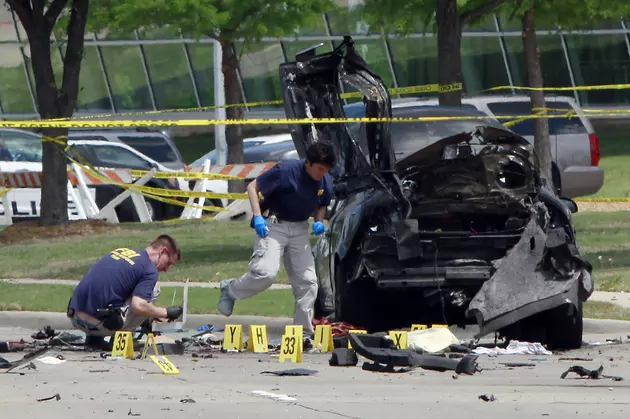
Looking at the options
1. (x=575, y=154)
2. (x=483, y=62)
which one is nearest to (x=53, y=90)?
(x=575, y=154)

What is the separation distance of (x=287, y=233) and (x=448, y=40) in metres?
7.98

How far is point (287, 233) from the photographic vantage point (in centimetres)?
1062

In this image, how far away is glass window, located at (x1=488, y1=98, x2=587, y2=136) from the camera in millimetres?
22250

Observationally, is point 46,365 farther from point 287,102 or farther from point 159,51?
point 159,51

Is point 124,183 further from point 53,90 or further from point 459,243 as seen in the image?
point 459,243

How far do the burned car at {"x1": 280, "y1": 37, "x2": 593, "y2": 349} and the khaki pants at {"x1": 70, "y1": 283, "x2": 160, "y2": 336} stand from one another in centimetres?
157

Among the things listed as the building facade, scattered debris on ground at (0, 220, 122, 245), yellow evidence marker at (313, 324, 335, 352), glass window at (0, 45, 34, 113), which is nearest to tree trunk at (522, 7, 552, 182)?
scattered debris on ground at (0, 220, 122, 245)

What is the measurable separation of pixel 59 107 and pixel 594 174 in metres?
8.18

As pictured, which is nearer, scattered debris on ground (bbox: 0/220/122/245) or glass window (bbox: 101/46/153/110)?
scattered debris on ground (bbox: 0/220/122/245)

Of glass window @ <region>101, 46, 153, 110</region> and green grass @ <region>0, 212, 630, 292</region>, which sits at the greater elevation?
glass window @ <region>101, 46, 153, 110</region>

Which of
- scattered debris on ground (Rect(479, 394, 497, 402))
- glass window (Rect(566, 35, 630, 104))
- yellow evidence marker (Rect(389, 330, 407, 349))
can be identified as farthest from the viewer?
glass window (Rect(566, 35, 630, 104))

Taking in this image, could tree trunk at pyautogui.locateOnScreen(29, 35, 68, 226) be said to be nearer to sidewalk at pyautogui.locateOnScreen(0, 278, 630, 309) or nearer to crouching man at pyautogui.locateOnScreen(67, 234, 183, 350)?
sidewalk at pyautogui.locateOnScreen(0, 278, 630, 309)

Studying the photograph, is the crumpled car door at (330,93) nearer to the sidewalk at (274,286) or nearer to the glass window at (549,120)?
the sidewalk at (274,286)

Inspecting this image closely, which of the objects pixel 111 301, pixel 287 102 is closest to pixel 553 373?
pixel 111 301
